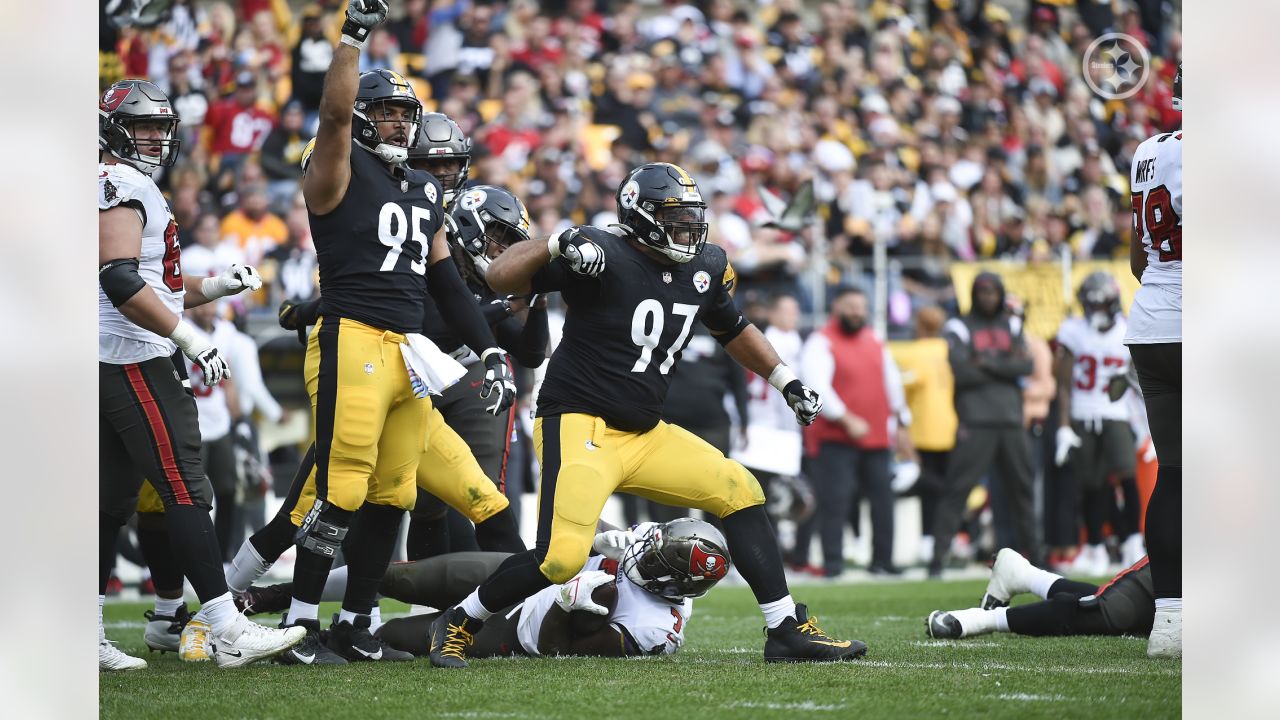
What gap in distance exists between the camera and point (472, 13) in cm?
1564

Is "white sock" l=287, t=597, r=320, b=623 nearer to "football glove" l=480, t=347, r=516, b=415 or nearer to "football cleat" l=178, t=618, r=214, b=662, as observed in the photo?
"football cleat" l=178, t=618, r=214, b=662

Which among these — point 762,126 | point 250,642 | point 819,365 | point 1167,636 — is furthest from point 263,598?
point 762,126

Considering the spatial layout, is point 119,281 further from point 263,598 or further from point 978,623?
point 978,623

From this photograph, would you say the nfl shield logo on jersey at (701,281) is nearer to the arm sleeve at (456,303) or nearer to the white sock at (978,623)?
the arm sleeve at (456,303)

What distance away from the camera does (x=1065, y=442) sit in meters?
11.5

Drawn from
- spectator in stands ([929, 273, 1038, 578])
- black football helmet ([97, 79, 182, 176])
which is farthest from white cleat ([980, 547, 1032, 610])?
spectator in stands ([929, 273, 1038, 578])

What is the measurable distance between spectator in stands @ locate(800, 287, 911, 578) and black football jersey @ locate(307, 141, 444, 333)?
5937 mm

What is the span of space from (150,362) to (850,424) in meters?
6.50

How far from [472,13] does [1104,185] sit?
259 inches

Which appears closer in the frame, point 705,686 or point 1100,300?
point 705,686

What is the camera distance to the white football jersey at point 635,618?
5695 millimetres

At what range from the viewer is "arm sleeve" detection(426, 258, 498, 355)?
5684 mm
